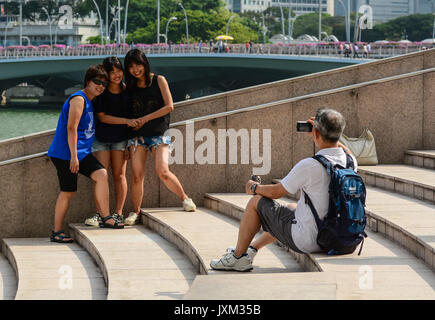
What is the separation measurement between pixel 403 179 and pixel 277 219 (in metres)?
2.68

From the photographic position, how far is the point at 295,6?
187375 millimetres

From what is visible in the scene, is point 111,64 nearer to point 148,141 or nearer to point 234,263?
point 148,141

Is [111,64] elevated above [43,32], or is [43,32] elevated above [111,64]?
[43,32]

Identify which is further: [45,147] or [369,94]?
[369,94]

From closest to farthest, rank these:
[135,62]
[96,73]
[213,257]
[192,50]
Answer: [213,257]
[96,73]
[135,62]
[192,50]

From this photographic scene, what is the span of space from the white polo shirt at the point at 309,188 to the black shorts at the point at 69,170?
8.25 ft

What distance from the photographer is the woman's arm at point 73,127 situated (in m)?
7.06

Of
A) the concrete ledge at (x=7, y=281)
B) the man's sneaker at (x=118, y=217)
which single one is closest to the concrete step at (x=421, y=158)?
the man's sneaker at (x=118, y=217)

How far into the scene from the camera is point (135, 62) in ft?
24.0

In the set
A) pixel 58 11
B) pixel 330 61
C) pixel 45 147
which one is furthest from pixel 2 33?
pixel 45 147

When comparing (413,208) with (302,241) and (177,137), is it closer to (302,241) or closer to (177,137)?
(302,241)

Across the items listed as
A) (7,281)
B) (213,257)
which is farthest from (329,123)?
(7,281)
